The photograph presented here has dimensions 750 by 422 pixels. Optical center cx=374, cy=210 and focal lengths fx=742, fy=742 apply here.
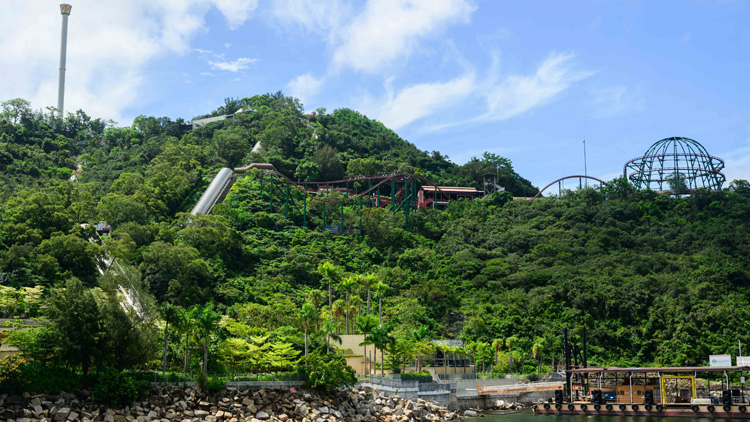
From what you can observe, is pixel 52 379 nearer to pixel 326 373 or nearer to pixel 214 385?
pixel 214 385

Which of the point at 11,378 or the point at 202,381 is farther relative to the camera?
the point at 202,381

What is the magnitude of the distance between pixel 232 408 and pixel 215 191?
5969cm

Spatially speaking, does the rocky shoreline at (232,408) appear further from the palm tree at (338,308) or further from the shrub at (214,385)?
the palm tree at (338,308)

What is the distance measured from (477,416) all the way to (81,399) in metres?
23.8

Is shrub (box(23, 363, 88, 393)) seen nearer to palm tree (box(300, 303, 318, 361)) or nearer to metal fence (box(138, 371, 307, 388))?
metal fence (box(138, 371, 307, 388))

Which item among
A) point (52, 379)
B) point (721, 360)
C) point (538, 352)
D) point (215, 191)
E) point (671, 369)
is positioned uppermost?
point (215, 191)

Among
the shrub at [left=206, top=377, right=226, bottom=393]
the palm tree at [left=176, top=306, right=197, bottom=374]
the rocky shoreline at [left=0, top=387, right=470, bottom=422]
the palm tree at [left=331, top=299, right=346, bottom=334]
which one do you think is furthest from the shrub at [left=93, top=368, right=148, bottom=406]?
the palm tree at [left=331, top=299, right=346, bottom=334]

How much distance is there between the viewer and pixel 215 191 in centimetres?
9500

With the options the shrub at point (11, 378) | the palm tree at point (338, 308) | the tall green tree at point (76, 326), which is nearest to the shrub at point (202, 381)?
the tall green tree at point (76, 326)

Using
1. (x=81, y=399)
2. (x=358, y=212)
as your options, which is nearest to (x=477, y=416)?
(x=81, y=399)

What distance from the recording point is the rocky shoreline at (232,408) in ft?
111

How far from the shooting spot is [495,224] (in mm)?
93938

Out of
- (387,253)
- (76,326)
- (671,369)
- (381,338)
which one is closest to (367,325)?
(381,338)

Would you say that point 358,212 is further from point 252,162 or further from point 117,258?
point 117,258
